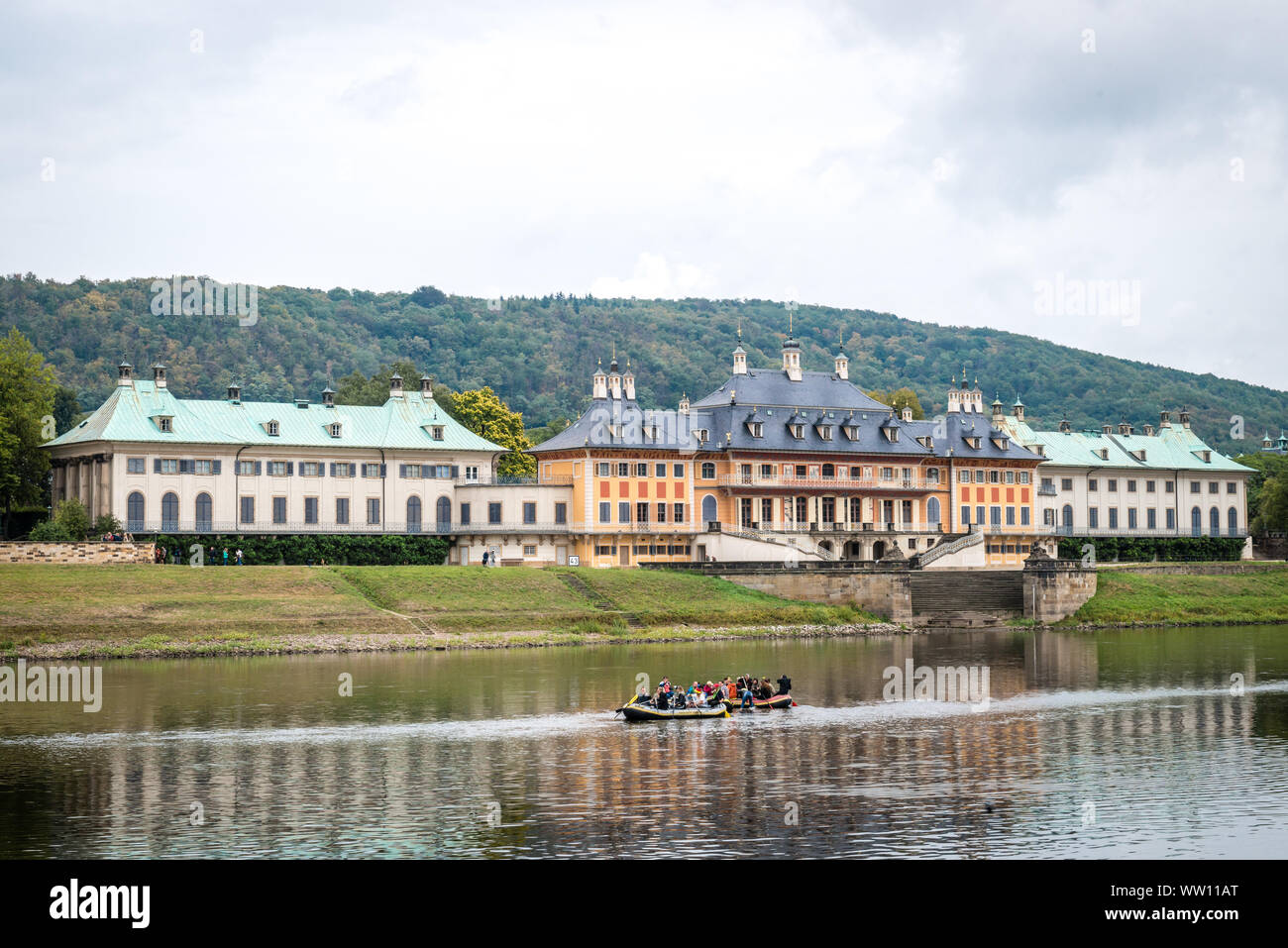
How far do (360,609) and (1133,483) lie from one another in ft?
226

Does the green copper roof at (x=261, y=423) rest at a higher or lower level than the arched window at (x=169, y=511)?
higher

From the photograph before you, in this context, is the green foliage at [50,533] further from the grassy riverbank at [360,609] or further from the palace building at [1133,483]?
the palace building at [1133,483]

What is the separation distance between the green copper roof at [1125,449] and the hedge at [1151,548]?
634 centimetres

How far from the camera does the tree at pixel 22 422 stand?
3588 inches

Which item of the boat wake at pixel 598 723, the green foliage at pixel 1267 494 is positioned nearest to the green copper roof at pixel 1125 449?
the green foliage at pixel 1267 494

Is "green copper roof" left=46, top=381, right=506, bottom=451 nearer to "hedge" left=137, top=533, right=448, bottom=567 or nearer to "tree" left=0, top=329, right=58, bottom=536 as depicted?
"tree" left=0, top=329, right=58, bottom=536

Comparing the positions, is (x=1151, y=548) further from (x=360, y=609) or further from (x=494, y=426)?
(x=360, y=609)

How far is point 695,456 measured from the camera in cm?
10050

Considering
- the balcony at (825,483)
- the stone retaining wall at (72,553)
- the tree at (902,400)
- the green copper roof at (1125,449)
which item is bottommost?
the stone retaining wall at (72,553)

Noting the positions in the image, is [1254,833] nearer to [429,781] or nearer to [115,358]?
[429,781]

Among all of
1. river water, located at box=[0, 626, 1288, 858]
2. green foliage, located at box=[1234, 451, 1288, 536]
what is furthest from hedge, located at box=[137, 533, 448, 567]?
green foliage, located at box=[1234, 451, 1288, 536]

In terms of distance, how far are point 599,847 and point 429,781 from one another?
8.26m
